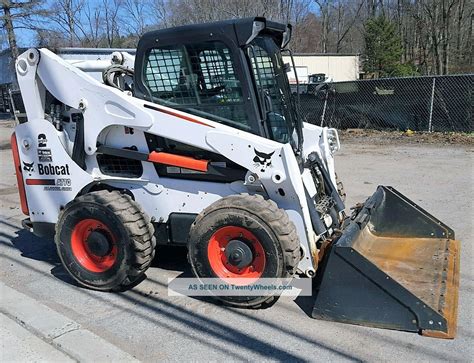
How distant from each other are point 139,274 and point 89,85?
1.78 metres

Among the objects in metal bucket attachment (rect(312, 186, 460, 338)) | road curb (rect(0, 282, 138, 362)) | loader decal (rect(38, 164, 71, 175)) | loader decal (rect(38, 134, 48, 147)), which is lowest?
road curb (rect(0, 282, 138, 362))

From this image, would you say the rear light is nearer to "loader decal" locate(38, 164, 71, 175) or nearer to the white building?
"loader decal" locate(38, 164, 71, 175)

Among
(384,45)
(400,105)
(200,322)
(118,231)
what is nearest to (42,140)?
(118,231)

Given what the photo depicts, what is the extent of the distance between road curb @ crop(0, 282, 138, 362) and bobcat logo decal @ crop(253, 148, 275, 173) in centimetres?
175

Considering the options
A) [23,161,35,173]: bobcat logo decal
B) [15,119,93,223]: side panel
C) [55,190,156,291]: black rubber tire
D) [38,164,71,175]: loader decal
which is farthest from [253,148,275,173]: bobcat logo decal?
[23,161,35,173]: bobcat logo decal

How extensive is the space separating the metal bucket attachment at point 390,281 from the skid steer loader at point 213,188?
1 cm

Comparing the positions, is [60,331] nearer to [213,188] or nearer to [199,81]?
[213,188]

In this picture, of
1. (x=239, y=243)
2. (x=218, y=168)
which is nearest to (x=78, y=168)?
(x=218, y=168)

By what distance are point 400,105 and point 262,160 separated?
1160 centimetres

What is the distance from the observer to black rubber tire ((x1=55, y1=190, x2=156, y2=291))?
428 cm

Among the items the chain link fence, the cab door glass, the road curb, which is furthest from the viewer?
the chain link fence

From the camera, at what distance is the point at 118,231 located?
4.30 m

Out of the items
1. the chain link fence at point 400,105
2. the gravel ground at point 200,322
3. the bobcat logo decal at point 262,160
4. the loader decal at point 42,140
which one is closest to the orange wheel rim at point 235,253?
the gravel ground at point 200,322

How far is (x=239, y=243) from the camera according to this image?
3.98 m
